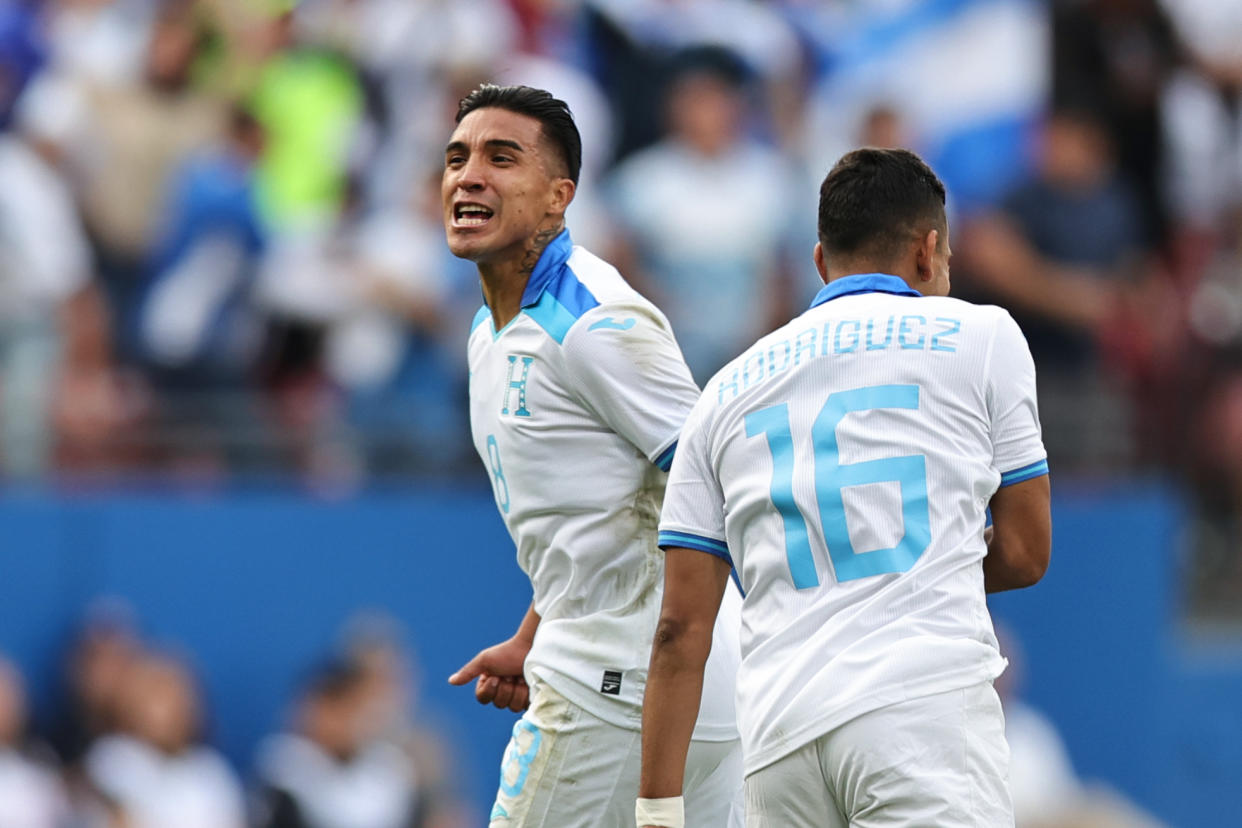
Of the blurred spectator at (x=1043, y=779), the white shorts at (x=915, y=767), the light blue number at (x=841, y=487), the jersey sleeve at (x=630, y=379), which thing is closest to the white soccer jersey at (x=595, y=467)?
the jersey sleeve at (x=630, y=379)

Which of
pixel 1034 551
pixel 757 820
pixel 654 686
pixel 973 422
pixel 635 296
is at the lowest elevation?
pixel 757 820

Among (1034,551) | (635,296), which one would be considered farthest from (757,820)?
(635,296)

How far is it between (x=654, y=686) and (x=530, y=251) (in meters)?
1.11

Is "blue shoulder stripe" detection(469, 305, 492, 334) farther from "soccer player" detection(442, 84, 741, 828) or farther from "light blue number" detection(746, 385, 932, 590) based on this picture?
"light blue number" detection(746, 385, 932, 590)

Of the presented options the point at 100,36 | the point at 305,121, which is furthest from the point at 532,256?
the point at 100,36

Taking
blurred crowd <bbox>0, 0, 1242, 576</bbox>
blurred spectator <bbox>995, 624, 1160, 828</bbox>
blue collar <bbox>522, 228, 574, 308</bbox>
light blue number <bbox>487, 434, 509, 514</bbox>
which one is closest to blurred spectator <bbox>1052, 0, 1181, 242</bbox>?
blurred crowd <bbox>0, 0, 1242, 576</bbox>

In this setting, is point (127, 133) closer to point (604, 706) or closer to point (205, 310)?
point (205, 310)

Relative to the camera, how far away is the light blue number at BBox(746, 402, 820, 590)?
152 inches

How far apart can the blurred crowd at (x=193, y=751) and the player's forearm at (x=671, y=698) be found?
5.09 m

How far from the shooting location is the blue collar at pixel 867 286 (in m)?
4.01

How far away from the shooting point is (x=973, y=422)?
12.6ft

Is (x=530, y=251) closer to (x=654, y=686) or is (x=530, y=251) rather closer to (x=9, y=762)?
(x=654, y=686)

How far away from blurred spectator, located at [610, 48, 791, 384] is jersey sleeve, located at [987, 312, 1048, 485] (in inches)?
217

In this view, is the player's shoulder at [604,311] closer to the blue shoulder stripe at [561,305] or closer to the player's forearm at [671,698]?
the blue shoulder stripe at [561,305]
